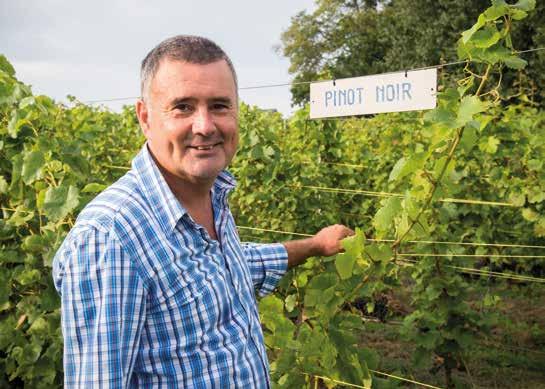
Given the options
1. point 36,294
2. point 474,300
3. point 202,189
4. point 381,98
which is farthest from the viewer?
point 474,300

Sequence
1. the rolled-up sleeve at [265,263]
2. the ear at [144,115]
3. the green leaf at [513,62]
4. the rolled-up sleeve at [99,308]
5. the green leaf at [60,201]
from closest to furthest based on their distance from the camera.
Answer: the rolled-up sleeve at [99,308]
the ear at [144,115]
the green leaf at [513,62]
the rolled-up sleeve at [265,263]
the green leaf at [60,201]

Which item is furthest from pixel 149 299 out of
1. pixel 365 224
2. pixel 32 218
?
pixel 365 224

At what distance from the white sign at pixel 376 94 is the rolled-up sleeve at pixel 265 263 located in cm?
120

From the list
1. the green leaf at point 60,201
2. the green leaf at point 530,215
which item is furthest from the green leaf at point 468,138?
the green leaf at point 530,215

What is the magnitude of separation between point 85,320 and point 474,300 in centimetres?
563

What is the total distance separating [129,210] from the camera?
56.0 inches

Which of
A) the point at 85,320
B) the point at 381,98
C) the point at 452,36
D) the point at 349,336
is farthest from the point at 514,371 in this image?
the point at 452,36

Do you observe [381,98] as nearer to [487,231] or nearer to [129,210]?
[487,231]

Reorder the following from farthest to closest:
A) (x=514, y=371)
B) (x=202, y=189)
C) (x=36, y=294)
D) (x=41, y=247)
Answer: (x=514, y=371) < (x=36, y=294) < (x=41, y=247) < (x=202, y=189)

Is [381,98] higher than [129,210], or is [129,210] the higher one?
[381,98]

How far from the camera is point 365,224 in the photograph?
636cm

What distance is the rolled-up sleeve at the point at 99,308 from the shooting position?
1323mm

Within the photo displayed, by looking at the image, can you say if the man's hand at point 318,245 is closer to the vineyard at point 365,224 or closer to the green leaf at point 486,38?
the vineyard at point 365,224

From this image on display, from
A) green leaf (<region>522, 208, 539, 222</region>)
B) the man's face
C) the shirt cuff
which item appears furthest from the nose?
green leaf (<region>522, 208, 539, 222</region>)
